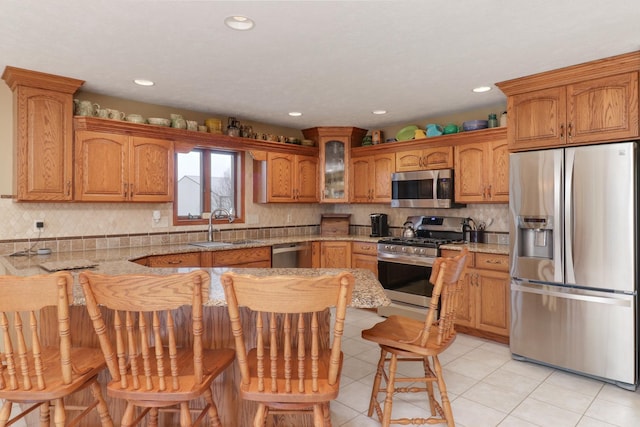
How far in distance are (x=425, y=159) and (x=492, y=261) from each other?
144 cm

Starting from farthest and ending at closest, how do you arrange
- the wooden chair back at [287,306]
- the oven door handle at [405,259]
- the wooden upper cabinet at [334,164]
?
the wooden upper cabinet at [334,164] < the oven door handle at [405,259] < the wooden chair back at [287,306]

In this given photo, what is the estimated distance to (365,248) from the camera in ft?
15.7

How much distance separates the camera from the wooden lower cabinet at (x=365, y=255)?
185 inches

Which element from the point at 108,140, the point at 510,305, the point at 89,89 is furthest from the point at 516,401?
the point at 89,89

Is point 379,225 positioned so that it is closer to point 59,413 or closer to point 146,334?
point 146,334

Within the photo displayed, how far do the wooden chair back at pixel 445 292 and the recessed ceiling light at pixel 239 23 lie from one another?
67.9 inches

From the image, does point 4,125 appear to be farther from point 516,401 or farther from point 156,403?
point 516,401

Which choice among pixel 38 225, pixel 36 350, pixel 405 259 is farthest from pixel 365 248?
pixel 36 350

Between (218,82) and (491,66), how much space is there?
2230 mm

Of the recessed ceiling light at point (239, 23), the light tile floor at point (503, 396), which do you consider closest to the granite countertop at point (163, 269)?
the light tile floor at point (503, 396)

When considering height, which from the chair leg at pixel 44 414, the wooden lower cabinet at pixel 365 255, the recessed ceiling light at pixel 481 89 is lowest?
the chair leg at pixel 44 414

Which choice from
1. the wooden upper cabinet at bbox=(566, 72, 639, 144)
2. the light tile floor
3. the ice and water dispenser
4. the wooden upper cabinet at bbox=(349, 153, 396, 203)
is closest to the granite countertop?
the ice and water dispenser

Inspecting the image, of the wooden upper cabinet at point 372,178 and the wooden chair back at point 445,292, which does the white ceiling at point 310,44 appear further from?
the wooden chair back at point 445,292

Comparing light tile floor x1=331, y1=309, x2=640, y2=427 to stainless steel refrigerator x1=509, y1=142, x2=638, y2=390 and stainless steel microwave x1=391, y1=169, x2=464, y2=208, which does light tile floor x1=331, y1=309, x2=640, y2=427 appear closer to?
stainless steel refrigerator x1=509, y1=142, x2=638, y2=390
